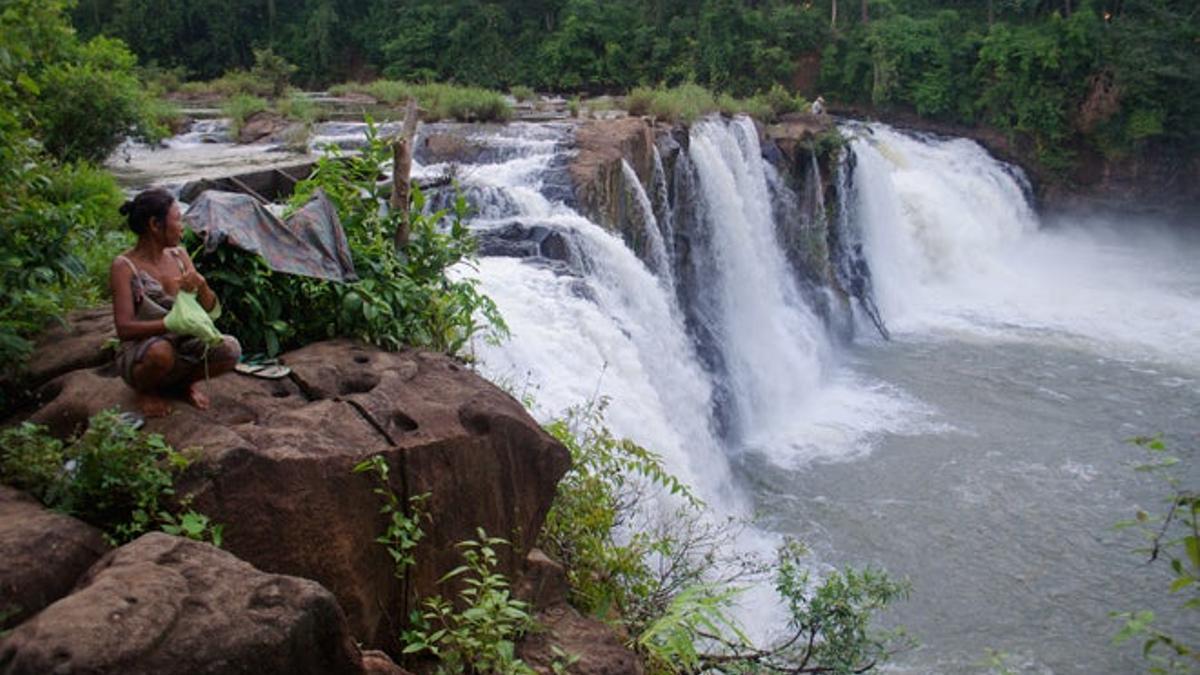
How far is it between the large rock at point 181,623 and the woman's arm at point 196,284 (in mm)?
1357

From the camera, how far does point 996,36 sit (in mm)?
24500

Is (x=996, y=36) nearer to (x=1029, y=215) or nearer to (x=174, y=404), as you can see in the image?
(x=1029, y=215)

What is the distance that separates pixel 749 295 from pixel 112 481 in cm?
1209

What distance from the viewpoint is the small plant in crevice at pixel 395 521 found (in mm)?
3492

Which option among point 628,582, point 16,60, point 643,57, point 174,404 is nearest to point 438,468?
point 174,404

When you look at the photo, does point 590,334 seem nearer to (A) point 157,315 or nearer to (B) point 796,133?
(A) point 157,315

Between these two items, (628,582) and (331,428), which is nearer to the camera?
(331,428)

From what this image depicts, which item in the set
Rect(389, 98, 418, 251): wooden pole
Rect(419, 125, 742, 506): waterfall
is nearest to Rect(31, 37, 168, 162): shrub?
Rect(419, 125, 742, 506): waterfall

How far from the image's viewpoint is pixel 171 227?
146 inches

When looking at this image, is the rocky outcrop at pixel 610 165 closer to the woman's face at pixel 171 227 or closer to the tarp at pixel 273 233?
the tarp at pixel 273 233

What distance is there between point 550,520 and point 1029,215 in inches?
852

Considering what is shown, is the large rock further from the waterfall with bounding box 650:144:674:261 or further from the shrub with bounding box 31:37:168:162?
the waterfall with bounding box 650:144:674:261

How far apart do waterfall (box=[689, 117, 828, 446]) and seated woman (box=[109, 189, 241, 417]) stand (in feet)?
29.2

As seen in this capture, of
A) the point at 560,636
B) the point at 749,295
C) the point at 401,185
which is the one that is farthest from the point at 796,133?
the point at 560,636
